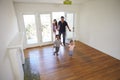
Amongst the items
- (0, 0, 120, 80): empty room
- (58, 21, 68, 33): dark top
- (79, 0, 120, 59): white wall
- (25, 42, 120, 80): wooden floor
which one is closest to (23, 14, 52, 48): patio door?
(0, 0, 120, 80): empty room

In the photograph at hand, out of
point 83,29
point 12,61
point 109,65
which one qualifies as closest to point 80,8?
point 83,29

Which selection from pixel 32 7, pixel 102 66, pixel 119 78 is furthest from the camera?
pixel 32 7

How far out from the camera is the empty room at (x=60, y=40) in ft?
7.38

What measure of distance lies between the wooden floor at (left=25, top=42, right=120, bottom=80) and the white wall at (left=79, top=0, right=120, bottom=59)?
49cm

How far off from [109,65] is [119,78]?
657 mm

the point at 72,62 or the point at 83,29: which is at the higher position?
the point at 83,29

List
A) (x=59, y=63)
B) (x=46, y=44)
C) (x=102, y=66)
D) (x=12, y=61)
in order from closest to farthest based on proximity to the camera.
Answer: (x=12, y=61)
(x=102, y=66)
(x=59, y=63)
(x=46, y=44)

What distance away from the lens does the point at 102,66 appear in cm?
313

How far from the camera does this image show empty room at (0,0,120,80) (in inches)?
88.5

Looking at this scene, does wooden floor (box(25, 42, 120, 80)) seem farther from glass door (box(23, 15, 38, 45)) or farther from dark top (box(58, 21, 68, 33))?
dark top (box(58, 21, 68, 33))

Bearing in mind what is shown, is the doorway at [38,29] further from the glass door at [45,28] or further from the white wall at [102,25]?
the white wall at [102,25]

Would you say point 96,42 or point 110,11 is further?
point 96,42

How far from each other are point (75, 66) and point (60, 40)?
147 centimetres

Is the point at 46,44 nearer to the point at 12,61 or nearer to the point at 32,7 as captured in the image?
the point at 32,7
